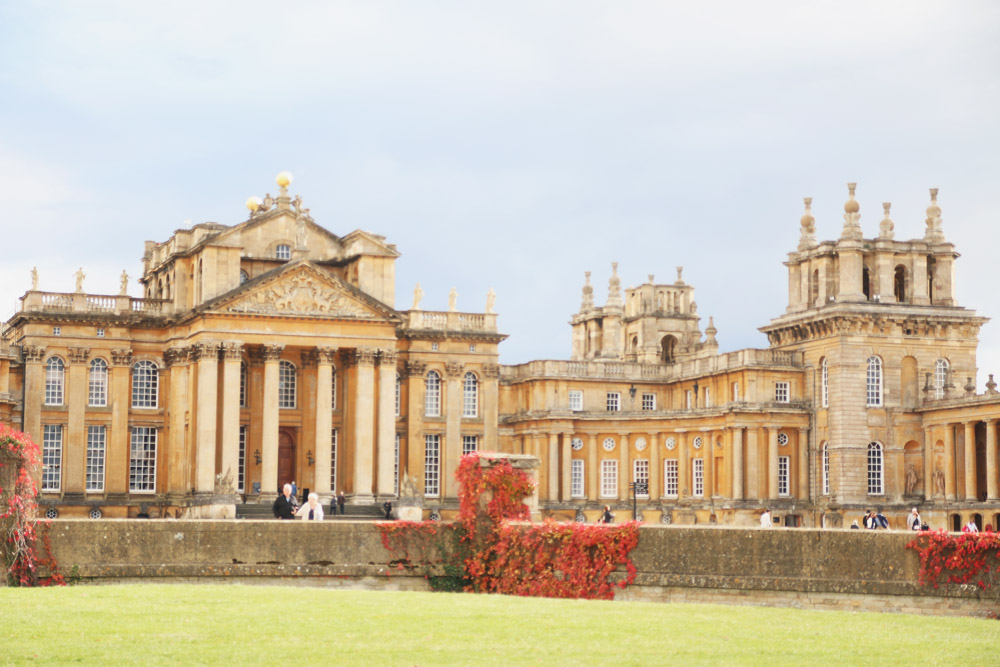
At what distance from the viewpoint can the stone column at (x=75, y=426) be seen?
58906mm

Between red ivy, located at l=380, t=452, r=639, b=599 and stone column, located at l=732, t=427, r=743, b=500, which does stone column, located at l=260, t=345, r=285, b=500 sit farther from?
red ivy, located at l=380, t=452, r=639, b=599

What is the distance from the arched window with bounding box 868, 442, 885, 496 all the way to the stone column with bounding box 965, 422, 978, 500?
4.17 m

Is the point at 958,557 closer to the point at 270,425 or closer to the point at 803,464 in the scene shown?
the point at 270,425

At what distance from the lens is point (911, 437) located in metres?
68.6

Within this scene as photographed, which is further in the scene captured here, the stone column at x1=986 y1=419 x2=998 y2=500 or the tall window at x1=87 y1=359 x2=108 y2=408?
the stone column at x1=986 y1=419 x2=998 y2=500

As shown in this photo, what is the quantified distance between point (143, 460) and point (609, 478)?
2405 cm

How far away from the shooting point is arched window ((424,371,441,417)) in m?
64.5

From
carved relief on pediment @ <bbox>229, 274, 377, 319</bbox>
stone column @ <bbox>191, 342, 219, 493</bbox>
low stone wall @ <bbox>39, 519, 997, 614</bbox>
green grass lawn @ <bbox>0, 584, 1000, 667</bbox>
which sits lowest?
green grass lawn @ <bbox>0, 584, 1000, 667</bbox>

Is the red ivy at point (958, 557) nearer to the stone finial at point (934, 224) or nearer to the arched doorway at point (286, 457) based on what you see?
the arched doorway at point (286, 457)

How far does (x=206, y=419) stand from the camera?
2261 inches

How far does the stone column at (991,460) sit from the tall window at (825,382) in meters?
7.60

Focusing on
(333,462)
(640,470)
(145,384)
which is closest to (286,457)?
(333,462)

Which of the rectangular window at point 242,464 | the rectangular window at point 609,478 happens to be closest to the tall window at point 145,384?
the rectangular window at point 242,464

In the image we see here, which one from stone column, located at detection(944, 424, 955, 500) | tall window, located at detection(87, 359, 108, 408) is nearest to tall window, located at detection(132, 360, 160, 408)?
tall window, located at detection(87, 359, 108, 408)
